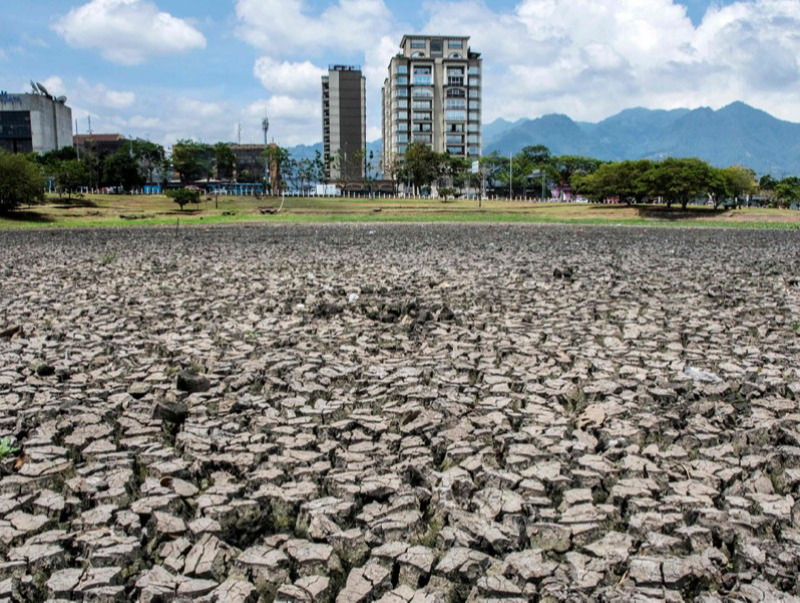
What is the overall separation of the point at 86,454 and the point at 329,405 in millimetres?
1828

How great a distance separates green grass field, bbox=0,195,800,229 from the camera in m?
51.0

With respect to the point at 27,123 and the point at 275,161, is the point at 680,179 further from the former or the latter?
the point at 27,123

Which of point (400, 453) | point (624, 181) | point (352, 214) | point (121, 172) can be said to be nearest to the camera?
point (400, 453)

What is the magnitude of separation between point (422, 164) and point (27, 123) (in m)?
98.2

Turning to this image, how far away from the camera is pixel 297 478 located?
411cm

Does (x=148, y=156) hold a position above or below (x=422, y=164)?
above

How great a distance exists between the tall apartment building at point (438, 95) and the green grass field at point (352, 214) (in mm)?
84312

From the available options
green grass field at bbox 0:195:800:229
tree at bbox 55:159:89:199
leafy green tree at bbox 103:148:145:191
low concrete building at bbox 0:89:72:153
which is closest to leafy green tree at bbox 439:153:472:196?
green grass field at bbox 0:195:800:229

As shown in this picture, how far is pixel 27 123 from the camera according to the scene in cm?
16012

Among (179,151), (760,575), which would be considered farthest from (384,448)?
(179,151)

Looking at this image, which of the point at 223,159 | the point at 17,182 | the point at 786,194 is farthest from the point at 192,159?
the point at 786,194

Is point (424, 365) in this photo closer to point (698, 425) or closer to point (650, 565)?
point (698, 425)

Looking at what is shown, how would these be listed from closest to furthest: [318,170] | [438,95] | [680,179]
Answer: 1. [680,179]
2. [438,95]
3. [318,170]

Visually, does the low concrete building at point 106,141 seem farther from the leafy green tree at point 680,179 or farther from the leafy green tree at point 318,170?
the leafy green tree at point 680,179
